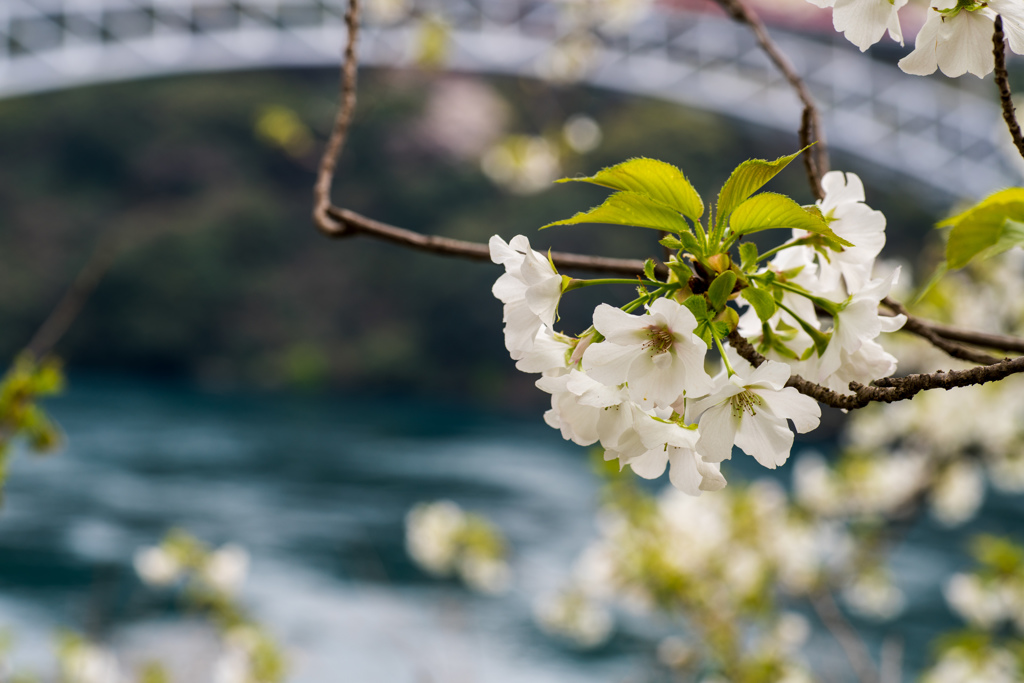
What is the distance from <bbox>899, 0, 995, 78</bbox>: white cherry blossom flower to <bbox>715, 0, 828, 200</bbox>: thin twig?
6cm

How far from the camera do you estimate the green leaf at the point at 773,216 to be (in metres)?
0.24

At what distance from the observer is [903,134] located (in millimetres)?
9039

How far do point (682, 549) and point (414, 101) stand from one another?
11819 millimetres

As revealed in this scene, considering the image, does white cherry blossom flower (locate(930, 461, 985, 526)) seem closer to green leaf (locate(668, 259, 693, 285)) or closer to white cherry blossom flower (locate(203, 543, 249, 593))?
white cherry blossom flower (locate(203, 543, 249, 593))

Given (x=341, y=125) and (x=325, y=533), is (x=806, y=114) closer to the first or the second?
(x=341, y=125)

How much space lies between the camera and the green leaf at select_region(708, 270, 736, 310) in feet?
0.81

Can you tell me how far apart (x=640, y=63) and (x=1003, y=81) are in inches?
321

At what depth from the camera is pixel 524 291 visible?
0.27 metres

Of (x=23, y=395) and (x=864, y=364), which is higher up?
(x=864, y=364)

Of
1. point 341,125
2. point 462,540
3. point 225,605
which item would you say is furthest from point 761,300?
point 462,540

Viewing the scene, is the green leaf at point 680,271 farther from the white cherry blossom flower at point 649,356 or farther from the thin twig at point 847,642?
the thin twig at point 847,642

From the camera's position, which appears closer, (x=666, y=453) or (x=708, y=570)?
(x=666, y=453)

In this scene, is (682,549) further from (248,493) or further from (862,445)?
(248,493)

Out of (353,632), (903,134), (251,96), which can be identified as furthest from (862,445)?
(251,96)
